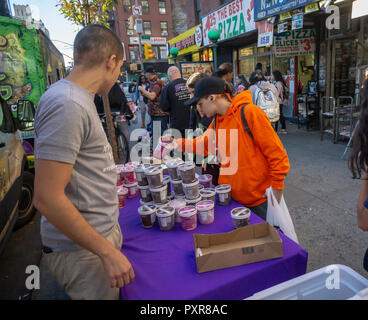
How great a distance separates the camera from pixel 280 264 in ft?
5.62

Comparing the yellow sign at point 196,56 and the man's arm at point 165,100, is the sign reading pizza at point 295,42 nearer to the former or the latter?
the man's arm at point 165,100

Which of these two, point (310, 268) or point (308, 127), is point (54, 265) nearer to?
point (310, 268)

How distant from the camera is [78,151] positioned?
1306 millimetres

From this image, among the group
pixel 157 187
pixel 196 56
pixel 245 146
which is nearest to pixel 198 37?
pixel 196 56

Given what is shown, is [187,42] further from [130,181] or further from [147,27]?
[147,27]

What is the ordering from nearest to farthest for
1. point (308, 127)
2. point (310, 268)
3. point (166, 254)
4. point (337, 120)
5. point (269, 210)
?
point (166, 254), point (269, 210), point (310, 268), point (337, 120), point (308, 127)

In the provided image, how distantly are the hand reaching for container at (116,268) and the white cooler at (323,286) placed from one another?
0.74 m

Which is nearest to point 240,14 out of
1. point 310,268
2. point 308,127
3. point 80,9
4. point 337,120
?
point 308,127

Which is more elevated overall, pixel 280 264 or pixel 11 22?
pixel 11 22

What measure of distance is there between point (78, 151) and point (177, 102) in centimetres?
513

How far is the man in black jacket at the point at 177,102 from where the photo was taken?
245 inches

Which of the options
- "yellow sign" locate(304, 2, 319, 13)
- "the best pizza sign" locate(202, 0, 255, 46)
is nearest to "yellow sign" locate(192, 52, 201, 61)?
"the best pizza sign" locate(202, 0, 255, 46)
